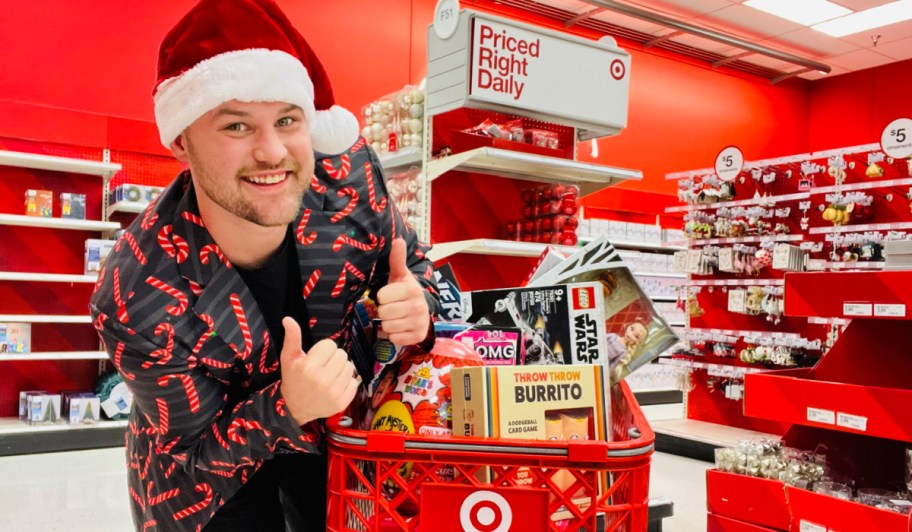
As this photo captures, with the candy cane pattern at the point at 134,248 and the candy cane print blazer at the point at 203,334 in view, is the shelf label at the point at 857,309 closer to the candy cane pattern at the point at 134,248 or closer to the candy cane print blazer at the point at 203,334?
the candy cane print blazer at the point at 203,334

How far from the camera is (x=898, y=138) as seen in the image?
5180 mm

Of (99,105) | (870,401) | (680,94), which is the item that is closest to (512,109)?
(870,401)

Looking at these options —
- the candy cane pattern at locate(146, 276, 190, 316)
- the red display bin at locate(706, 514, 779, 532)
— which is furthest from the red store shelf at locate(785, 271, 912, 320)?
the candy cane pattern at locate(146, 276, 190, 316)

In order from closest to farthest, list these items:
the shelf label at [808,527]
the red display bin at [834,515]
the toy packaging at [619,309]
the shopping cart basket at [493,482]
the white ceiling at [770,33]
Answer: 1. the shopping cart basket at [493,482]
2. the toy packaging at [619,309]
3. the red display bin at [834,515]
4. the shelf label at [808,527]
5. the white ceiling at [770,33]

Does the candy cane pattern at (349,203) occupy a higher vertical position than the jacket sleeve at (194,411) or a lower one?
higher

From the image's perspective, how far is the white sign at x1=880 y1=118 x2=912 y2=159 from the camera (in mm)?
5117

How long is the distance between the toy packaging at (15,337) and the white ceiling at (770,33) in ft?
20.2

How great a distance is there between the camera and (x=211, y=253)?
1.12m

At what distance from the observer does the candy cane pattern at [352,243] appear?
1.22 meters

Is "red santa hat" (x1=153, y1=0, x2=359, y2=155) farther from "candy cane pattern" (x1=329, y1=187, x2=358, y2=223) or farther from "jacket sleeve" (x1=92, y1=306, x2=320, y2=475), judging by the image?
"jacket sleeve" (x1=92, y1=306, x2=320, y2=475)

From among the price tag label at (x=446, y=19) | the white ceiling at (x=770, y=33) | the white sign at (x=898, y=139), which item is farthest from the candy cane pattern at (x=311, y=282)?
the white ceiling at (x=770, y=33)

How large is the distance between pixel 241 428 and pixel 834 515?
5.77 feet

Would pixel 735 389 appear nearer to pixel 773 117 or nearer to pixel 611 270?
pixel 611 270

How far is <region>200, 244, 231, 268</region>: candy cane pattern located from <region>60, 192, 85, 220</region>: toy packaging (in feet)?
17.8
